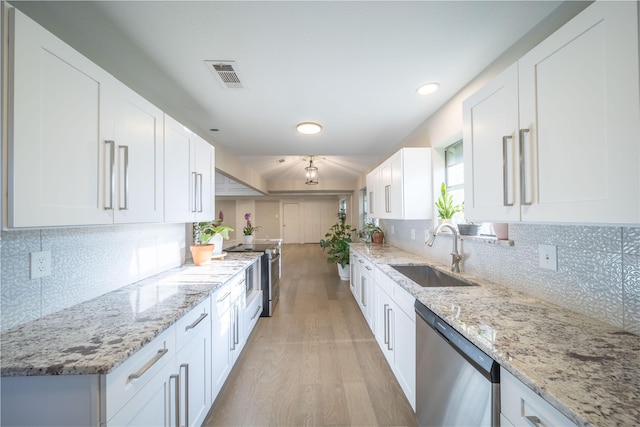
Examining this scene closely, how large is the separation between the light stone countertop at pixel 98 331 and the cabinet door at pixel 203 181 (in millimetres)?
710

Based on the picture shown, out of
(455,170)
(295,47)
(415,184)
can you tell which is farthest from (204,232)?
(455,170)

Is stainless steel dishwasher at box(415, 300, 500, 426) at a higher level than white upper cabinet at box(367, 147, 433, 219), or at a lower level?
lower

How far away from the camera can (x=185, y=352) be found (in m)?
1.31

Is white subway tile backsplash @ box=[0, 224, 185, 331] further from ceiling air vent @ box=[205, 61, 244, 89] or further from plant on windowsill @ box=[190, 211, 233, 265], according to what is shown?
ceiling air vent @ box=[205, 61, 244, 89]

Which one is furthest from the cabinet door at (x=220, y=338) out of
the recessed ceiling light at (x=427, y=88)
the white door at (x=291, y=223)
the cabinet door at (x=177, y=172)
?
the white door at (x=291, y=223)

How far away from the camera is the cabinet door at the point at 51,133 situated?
2.62 feet

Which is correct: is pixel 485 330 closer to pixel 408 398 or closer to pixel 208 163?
pixel 408 398

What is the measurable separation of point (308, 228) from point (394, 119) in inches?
355

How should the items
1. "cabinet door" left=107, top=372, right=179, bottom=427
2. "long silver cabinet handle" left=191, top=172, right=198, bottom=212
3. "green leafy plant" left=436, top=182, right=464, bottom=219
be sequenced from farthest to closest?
1. "green leafy plant" left=436, top=182, right=464, bottom=219
2. "long silver cabinet handle" left=191, top=172, right=198, bottom=212
3. "cabinet door" left=107, top=372, right=179, bottom=427

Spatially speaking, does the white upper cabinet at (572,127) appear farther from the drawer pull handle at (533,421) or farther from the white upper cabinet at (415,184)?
the white upper cabinet at (415,184)

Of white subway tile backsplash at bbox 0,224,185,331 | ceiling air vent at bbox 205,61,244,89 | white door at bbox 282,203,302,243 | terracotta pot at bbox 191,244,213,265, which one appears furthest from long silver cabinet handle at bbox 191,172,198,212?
white door at bbox 282,203,302,243

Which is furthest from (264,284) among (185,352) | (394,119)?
(394,119)

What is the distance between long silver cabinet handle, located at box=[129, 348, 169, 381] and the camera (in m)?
0.92

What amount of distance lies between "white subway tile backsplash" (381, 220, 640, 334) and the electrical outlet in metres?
2.46
